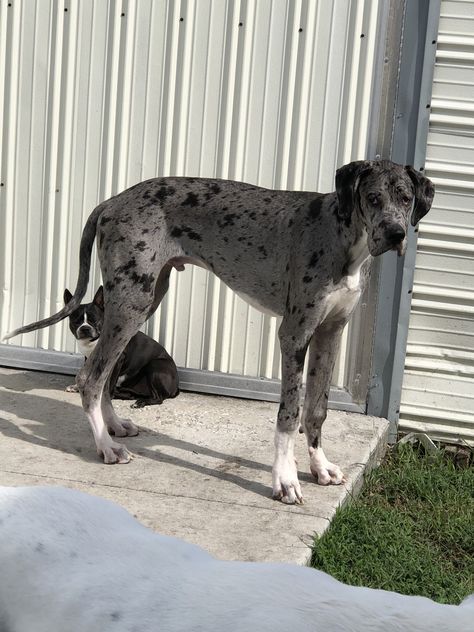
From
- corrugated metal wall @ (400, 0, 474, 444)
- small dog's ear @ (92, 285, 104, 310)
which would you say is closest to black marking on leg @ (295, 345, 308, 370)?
corrugated metal wall @ (400, 0, 474, 444)

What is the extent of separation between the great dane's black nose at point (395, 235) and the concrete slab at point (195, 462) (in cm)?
127

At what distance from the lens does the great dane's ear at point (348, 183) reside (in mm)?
4488

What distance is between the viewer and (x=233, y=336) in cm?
621

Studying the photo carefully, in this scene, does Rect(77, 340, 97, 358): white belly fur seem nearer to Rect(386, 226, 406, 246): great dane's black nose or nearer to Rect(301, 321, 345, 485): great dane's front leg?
Rect(301, 321, 345, 485): great dane's front leg

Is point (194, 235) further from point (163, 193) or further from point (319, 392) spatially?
point (319, 392)

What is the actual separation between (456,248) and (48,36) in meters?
2.89

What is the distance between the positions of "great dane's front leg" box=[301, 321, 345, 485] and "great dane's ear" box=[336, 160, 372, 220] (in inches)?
25.1

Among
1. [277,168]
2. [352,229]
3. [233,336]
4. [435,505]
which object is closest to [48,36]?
[277,168]

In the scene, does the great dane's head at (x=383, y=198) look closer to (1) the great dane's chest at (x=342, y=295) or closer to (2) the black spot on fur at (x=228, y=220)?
(1) the great dane's chest at (x=342, y=295)

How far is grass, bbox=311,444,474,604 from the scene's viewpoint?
4.14m

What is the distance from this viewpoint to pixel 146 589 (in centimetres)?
189

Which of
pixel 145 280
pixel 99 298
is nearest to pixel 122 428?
pixel 145 280

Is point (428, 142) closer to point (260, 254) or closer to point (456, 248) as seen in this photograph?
point (456, 248)

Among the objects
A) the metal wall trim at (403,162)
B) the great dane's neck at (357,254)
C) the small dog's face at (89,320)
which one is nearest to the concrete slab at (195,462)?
the metal wall trim at (403,162)
